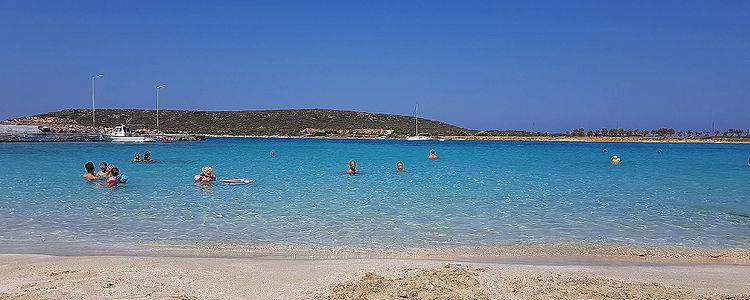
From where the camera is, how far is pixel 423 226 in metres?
9.80

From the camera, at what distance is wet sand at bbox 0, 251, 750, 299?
5172mm

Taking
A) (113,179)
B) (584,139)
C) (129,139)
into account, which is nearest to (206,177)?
(113,179)

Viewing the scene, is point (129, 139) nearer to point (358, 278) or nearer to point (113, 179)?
point (113, 179)

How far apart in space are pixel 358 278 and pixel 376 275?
211mm

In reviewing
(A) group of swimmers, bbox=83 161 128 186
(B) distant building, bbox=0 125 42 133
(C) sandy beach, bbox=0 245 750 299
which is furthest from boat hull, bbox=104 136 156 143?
(C) sandy beach, bbox=0 245 750 299

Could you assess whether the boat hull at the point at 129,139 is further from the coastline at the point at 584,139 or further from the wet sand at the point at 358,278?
the wet sand at the point at 358,278

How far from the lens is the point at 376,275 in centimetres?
583

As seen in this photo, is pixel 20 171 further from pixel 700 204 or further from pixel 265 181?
pixel 700 204

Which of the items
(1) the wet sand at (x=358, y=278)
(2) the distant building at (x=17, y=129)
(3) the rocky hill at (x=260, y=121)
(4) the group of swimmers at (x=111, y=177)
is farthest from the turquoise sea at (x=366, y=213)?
(3) the rocky hill at (x=260, y=121)

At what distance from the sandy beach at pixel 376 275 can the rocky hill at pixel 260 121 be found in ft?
385

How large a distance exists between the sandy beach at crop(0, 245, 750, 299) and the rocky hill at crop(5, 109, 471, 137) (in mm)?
117269

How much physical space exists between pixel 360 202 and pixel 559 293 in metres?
8.04

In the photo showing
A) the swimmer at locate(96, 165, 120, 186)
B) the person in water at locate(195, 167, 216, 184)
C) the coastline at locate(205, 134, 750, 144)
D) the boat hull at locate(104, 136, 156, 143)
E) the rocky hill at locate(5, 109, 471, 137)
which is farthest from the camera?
the rocky hill at locate(5, 109, 471, 137)

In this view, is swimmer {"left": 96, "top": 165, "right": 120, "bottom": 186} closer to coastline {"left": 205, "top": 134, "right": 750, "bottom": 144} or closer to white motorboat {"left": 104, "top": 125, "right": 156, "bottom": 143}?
white motorboat {"left": 104, "top": 125, "right": 156, "bottom": 143}
